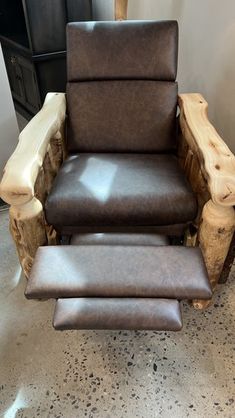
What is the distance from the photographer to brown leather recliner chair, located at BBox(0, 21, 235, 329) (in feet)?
3.44

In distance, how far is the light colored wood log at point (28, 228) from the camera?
1174 millimetres

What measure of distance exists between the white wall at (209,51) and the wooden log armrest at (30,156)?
86 centimetres

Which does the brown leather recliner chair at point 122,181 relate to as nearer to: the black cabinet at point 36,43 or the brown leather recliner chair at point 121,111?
the brown leather recliner chair at point 121,111

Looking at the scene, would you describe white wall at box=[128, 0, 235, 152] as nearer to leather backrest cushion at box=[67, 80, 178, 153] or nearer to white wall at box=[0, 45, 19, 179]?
leather backrest cushion at box=[67, 80, 178, 153]

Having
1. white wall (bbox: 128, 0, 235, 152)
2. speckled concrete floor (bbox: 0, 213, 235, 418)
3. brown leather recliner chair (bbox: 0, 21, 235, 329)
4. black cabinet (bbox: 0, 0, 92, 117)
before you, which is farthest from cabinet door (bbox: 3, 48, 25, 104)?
speckled concrete floor (bbox: 0, 213, 235, 418)

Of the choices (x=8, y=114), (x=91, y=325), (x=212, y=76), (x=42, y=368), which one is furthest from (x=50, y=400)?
(x=212, y=76)

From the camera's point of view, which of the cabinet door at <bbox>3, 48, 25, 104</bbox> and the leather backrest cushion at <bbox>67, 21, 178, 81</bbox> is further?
the cabinet door at <bbox>3, 48, 25, 104</bbox>

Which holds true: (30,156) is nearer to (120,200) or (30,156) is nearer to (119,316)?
(120,200)

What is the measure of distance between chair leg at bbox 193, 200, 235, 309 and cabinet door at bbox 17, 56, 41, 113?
187 centimetres

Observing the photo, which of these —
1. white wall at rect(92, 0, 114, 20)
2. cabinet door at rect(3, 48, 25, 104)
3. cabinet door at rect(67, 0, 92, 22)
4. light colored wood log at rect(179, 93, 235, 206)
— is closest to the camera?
light colored wood log at rect(179, 93, 235, 206)

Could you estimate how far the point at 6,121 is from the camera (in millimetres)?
→ 1857

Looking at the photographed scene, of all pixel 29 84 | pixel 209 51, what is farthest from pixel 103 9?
pixel 209 51

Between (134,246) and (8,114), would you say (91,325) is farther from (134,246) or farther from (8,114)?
(8,114)

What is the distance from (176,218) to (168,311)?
42 cm
